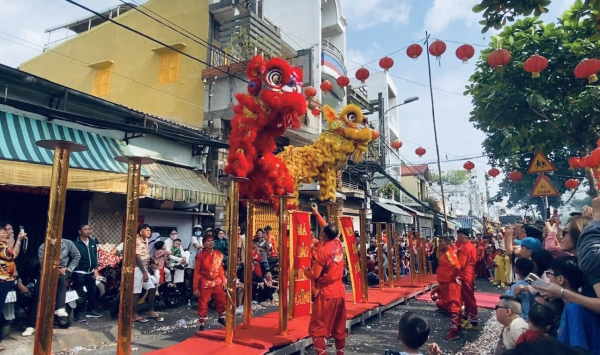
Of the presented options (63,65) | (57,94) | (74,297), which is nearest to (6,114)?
(57,94)

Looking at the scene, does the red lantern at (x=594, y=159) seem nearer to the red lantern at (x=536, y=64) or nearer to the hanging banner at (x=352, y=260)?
the red lantern at (x=536, y=64)

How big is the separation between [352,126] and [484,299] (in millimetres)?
5596

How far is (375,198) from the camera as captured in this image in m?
19.7

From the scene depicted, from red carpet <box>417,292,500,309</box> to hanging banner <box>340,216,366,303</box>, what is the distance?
303 centimetres

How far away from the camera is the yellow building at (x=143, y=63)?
13055 mm

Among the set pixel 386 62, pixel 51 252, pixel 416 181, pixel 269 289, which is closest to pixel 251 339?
pixel 51 252

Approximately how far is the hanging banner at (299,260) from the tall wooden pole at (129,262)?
9.47ft

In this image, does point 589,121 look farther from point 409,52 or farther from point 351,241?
point 351,241

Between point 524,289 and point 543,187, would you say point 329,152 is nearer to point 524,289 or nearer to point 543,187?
point 543,187

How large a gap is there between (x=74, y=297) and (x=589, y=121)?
406 inches

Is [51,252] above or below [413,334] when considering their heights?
above

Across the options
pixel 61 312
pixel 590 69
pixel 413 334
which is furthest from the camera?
pixel 590 69

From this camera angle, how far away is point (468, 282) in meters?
7.01

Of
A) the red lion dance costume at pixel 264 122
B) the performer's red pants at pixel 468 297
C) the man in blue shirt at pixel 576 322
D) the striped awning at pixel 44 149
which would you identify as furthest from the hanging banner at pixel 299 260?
the man in blue shirt at pixel 576 322
